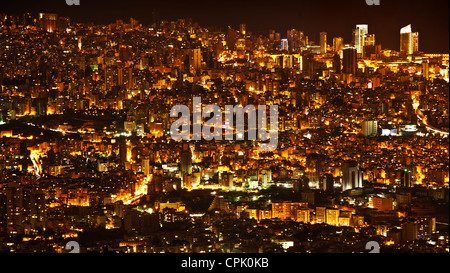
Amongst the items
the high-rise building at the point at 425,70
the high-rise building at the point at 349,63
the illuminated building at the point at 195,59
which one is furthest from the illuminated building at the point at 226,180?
the high-rise building at the point at 349,63

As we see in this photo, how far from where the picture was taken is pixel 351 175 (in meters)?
6.89

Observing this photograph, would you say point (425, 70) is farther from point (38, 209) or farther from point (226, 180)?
point (38, 209)

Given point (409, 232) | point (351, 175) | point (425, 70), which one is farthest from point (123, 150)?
point (409, 232)

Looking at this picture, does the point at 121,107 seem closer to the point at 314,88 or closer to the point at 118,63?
the point at 118,63

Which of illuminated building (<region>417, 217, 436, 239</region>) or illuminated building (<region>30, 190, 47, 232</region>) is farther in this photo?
illuminated building (<region>30, 190, 47, 232</region>)

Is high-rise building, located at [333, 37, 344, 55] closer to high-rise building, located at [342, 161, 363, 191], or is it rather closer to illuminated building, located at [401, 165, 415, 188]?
high-rise building, located at [342, 161, 363, 191]

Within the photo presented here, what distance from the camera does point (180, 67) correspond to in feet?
35.0

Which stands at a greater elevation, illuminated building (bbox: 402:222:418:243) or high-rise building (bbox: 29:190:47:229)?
high-rise building (bbox: 29:190:47:229)

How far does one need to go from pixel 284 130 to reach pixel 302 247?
4363 mm

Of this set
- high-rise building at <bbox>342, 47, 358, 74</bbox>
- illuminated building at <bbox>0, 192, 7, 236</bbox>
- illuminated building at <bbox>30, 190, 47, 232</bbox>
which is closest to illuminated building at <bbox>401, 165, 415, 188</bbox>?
illuminated building at <bbox>30, 190, 47, 232</bbox>

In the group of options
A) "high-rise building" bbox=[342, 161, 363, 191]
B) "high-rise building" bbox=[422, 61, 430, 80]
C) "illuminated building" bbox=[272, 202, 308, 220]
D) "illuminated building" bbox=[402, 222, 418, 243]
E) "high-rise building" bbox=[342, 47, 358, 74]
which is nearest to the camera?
"illuminated building" bbox=[402, 222, 418, 243]

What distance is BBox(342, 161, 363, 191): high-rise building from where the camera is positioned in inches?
261

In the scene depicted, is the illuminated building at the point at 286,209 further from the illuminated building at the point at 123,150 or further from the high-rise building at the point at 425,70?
the high-rise building at the point at 425,70

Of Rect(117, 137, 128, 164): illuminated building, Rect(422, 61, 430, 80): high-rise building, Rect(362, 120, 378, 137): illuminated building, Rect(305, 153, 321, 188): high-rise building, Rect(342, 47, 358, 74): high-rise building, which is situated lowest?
Rect(305, 153, 321, 188): high-rise building
